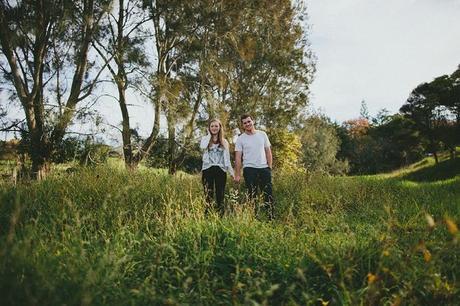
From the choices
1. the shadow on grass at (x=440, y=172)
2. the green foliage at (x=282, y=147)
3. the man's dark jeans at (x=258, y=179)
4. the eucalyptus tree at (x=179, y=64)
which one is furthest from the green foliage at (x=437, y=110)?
the man's dark jeans at (x=258, y=179)

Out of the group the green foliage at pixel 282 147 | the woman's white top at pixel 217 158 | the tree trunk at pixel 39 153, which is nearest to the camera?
the woman's white top at pixel 217 158

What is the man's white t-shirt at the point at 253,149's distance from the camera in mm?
6918

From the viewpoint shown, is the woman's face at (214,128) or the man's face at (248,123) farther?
the man's face at (248,123)

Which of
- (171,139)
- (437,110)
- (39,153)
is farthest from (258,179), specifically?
(437,110)

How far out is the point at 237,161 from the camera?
276 inches

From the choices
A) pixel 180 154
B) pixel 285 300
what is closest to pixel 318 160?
pixel 180 154

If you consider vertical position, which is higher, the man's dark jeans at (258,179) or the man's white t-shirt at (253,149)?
the man's white t-shirt at (253,149)

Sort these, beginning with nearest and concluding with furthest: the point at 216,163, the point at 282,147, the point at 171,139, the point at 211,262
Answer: the point at 211,262 < the point at 216,163 < the point at 171,139 < the point at 282,147

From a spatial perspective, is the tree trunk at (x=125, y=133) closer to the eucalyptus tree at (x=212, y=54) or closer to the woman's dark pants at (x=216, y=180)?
the eucalyptus tree at (x=212, y=54)

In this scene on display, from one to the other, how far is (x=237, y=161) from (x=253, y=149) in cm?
35

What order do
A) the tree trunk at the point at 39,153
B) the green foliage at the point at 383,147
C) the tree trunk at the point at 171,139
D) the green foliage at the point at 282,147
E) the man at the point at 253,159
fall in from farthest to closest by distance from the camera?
the green foliage at the point at 383,147
the green foliage at the point at 282,147
the tree trunk at the point at 171,139
the tree trunk at the point at 39,153
the man at the point at 253,159

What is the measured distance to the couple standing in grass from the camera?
6.82 m

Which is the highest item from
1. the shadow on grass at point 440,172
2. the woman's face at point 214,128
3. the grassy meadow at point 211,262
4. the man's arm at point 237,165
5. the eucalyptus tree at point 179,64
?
the eucalyptus tree at point 179,64

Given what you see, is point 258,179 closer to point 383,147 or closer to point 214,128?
point 214,128
